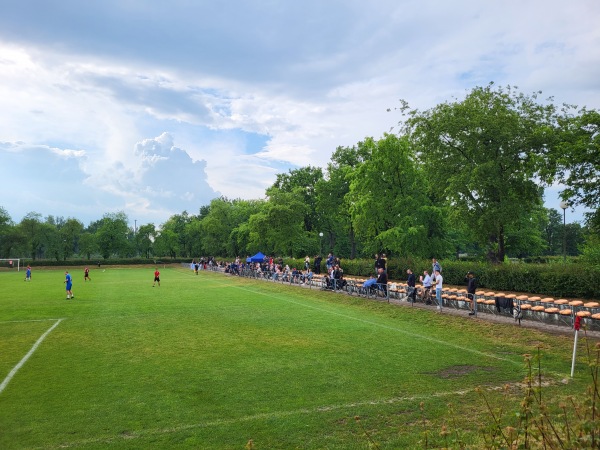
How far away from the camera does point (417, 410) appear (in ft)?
29.1

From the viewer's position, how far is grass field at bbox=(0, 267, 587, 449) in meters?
7.85

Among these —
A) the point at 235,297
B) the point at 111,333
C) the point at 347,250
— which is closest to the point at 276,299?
the point at 235,297

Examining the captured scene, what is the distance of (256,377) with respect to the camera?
11148 mm

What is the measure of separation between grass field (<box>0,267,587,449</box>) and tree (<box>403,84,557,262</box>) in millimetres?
13919

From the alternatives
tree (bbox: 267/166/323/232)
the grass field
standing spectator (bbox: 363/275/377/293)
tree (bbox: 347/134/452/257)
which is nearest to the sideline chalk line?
the grass field

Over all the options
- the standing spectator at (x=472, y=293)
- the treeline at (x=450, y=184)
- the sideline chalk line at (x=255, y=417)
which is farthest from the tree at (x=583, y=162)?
the sideline chalk line at (x=255, y=417)

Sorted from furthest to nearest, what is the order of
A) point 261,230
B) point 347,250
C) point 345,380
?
point 347,250
point 261,230
point 345,380

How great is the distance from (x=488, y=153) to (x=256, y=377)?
88.1 ft

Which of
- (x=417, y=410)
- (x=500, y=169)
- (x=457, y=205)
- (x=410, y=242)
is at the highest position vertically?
(x=500, y=169)

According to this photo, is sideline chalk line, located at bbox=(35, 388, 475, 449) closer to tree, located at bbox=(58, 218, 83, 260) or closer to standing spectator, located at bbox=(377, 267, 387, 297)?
standing spectator, located at bbox=(377, 267, 387, 297)

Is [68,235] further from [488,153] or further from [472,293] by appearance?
[472,293]

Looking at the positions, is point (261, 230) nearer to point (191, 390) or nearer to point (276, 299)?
point (276, 299)

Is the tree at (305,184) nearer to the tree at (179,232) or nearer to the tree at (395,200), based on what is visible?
the tree at (395,200)

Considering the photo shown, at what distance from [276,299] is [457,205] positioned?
50.1 feet
